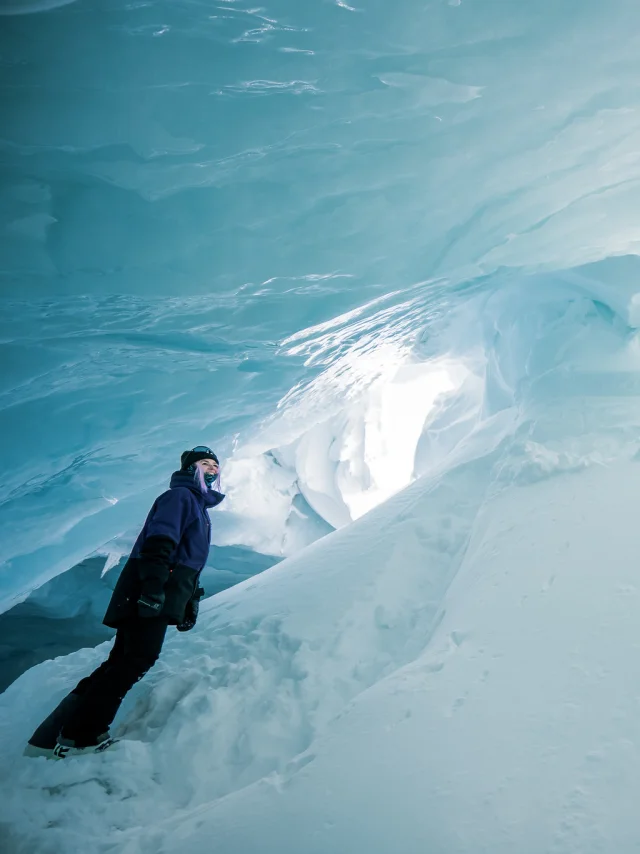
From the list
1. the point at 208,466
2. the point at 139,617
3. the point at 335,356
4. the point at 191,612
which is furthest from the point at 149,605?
the point at 335,356

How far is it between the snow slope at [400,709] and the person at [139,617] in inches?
4.6

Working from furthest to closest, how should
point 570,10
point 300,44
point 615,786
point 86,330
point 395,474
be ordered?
point 395,474
point 86,330
point 570,10
point 300,44
point 615,786

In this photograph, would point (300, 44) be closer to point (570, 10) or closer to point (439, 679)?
A: point (570, 10)

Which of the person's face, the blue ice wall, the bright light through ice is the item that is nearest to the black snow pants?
the person's face

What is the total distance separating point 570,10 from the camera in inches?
110

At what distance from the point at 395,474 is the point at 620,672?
9.80 metres

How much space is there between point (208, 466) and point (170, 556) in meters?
0.72

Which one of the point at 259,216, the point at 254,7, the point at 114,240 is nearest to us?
the point at 254,7

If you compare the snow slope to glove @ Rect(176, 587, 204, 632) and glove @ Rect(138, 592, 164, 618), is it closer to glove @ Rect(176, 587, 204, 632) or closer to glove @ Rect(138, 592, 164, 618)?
glove @ Rect(176, 587, 204, 632)

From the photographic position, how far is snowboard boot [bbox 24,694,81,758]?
2.19 metres

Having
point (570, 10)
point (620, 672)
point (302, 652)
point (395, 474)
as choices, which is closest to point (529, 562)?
point (620, 672)

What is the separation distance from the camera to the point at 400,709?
185 cm

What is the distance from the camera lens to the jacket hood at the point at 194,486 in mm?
2756

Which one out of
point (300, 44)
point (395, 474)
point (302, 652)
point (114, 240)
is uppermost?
point (300, 44)
